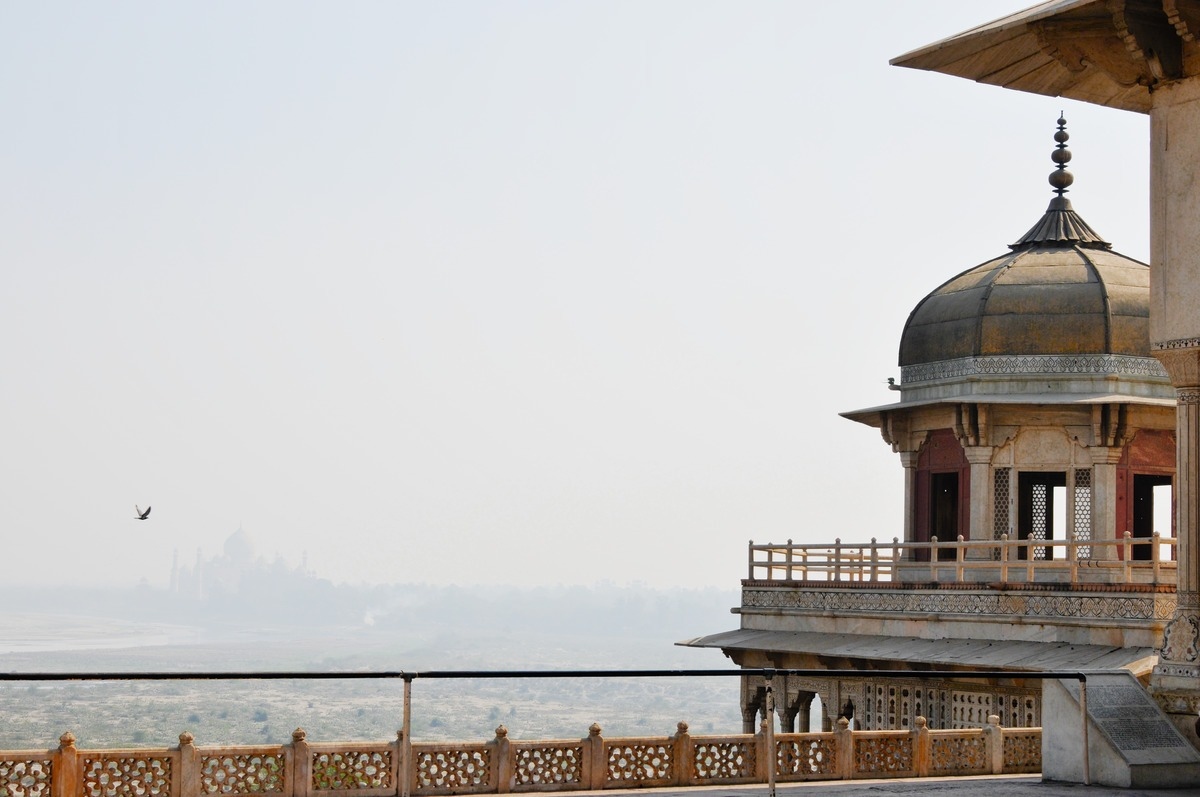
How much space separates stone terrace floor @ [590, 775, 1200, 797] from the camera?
11.8m

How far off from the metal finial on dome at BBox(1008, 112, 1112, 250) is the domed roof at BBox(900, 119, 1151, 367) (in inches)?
0.6

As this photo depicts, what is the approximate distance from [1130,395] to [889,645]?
19.9 feet

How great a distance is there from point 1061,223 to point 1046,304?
77.3 inches

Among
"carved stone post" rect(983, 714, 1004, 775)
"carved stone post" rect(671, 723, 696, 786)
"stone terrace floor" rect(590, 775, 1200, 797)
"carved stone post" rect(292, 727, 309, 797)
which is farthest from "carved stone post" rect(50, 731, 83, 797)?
"carved stone post" rect(983, 714, 1004, 775)

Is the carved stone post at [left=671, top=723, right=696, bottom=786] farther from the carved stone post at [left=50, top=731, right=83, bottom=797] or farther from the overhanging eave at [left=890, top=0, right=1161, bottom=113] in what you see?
the overhanging eave at [left=890, top=0, right=1161, bottom=113]

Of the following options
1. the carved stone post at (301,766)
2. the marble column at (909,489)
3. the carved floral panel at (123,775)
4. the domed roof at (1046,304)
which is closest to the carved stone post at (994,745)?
the carved stone post at (301,766)

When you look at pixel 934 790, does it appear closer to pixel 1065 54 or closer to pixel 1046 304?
pixel 1065 54

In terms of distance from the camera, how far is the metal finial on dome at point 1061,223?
1063 inches

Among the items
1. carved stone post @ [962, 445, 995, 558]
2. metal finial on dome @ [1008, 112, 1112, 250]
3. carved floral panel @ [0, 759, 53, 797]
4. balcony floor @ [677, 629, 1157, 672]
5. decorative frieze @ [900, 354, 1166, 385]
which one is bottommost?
carved floral panel @ [0, 759, 53, 797]

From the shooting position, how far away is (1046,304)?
25953mm

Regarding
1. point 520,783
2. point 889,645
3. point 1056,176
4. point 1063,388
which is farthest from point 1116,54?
point 1056,176

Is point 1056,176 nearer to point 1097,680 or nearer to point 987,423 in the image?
point 987,423

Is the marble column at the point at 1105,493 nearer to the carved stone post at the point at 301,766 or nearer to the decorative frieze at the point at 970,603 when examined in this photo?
the decorative frieze at the point at 970,603

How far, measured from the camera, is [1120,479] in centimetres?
2553
